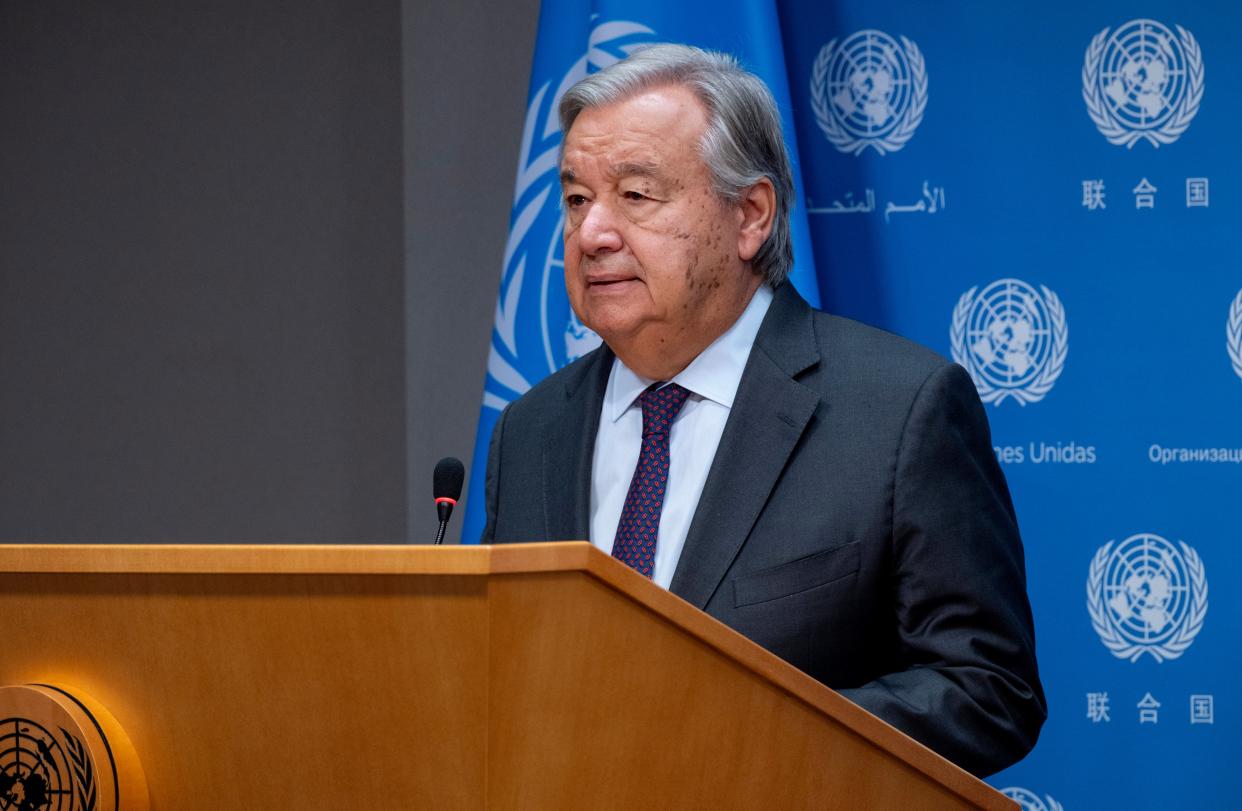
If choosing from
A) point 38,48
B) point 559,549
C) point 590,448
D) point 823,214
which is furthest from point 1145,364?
point 38,48

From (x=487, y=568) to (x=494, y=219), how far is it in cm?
306

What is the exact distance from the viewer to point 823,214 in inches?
125

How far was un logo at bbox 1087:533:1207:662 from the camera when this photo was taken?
2.97m

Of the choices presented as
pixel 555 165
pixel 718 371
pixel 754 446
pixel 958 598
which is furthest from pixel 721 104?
pixel 555 165

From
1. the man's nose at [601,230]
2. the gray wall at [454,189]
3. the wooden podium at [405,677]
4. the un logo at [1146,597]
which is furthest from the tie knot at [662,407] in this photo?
the gray wall at [454,189]

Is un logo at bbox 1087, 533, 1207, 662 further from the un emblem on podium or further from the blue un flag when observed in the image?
the un emblem on podium

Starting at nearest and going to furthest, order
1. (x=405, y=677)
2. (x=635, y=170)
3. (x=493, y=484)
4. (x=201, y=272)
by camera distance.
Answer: (x=405, y=677) < (x=635, y=170) < (x=493, y=484) < (x=201, y=272)

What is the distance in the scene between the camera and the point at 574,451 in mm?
1995

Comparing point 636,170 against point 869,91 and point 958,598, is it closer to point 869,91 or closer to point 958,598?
point 958,598

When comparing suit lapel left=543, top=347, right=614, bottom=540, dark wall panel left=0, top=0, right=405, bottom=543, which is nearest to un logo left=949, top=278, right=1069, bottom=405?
suit lapel left=543, top=347, right=614, bottom=540

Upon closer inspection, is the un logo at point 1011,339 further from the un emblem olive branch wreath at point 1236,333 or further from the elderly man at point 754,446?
the elderly man at point 754,446

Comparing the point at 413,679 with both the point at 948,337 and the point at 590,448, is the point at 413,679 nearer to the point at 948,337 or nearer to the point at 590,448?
the point at 590,448

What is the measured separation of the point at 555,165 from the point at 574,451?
1193 mm

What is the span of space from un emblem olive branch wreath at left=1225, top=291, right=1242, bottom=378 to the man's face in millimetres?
1569
